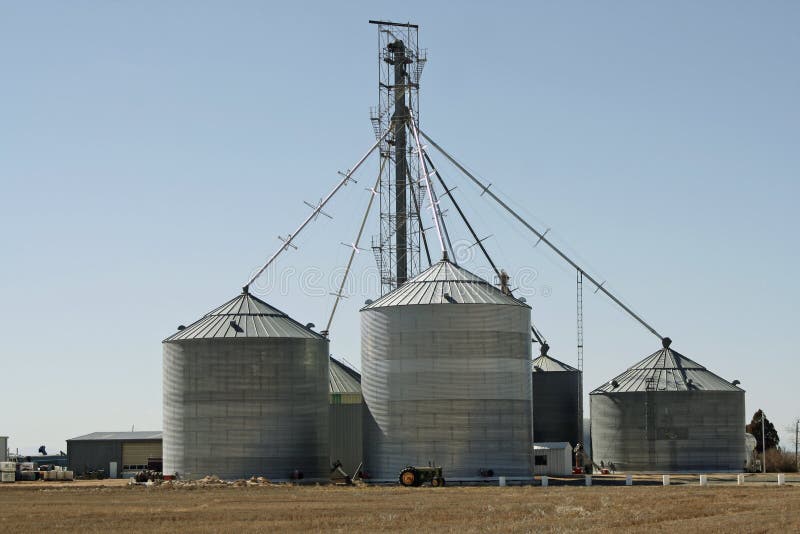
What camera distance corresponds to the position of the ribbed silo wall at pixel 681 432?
10388cm

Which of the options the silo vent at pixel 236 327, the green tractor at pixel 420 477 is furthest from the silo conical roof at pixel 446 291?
the green tractor at pixel 420 477

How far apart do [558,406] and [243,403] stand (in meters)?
36.1

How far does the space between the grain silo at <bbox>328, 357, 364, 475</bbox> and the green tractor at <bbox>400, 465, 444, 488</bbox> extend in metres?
Answer: 14.7

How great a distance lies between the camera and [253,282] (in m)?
99.1

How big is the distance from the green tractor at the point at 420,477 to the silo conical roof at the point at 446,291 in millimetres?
11956

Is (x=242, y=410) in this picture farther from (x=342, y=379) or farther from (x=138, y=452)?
(x=138, y=452)

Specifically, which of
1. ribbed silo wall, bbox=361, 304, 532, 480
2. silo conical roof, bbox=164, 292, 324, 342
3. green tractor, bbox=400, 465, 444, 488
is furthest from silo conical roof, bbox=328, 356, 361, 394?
green tractor, bbox=400, 465, 444, 488

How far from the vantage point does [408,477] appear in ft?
264

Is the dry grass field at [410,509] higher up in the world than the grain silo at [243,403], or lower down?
lower down

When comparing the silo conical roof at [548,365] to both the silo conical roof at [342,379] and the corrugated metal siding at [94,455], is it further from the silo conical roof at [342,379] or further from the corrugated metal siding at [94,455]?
the corrugated metal siding at [94,455]

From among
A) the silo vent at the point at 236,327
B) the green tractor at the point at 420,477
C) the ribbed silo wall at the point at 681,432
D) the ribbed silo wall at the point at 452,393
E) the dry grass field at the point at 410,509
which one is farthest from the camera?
the ribbed silo wall at the point at 681,432

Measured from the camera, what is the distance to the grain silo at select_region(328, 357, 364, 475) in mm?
95938

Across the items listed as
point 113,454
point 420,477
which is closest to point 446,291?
point 420,477

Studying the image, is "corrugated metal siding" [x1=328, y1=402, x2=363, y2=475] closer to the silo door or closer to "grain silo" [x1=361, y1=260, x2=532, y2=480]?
"grain silo" [x1=361, y1=260, x2=532, y2=480]
